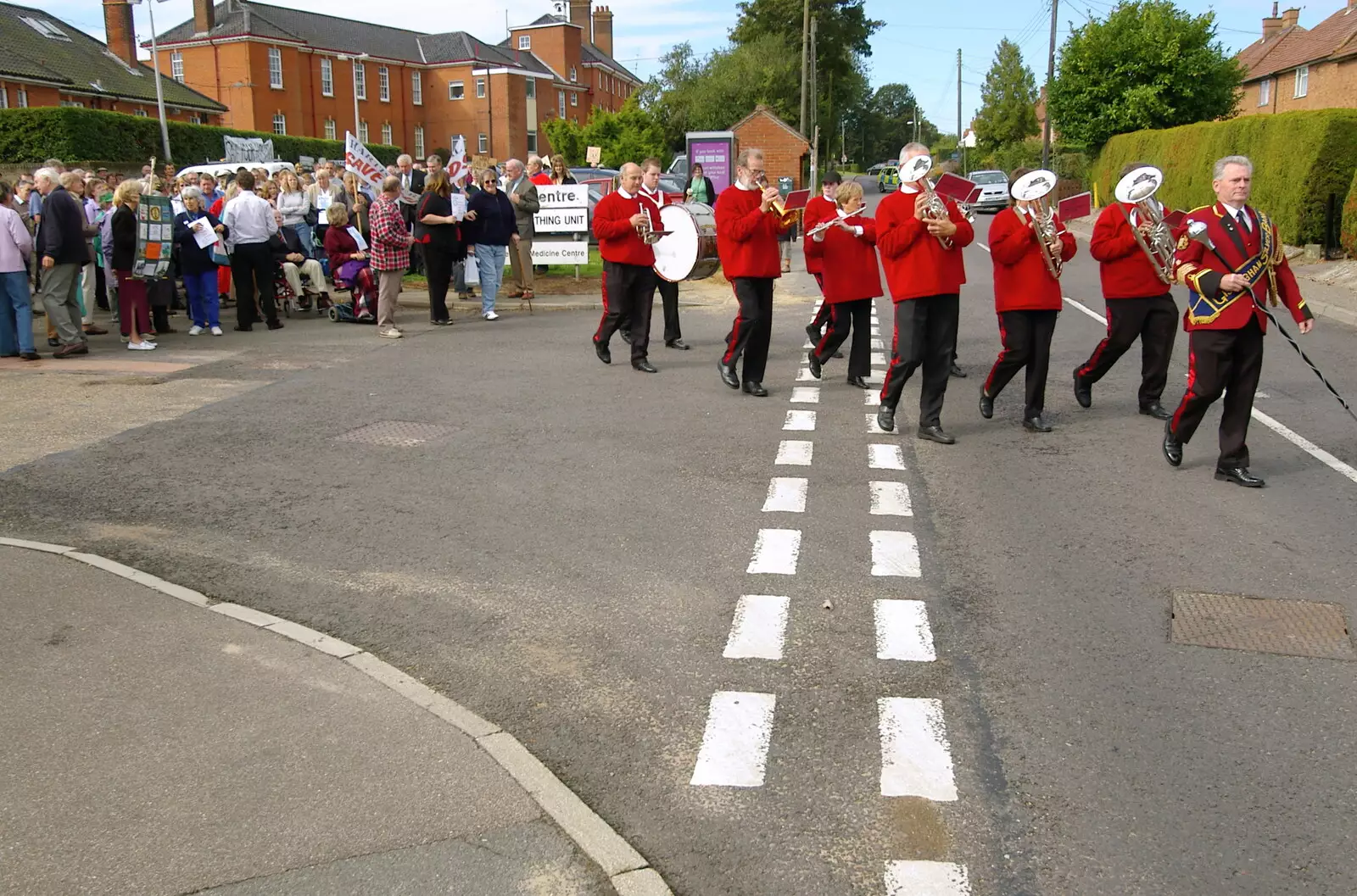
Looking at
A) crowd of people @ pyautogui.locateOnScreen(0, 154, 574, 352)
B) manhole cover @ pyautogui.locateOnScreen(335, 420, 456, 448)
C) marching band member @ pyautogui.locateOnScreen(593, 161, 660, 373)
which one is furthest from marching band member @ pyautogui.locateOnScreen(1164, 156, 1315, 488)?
crowd of people @ pyautogui.locateOnScreen(0, 154, 574, 352)

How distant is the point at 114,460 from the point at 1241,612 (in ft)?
23.4

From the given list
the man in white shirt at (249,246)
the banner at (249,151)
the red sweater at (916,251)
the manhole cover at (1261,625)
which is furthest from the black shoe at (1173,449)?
the banner at (249,151)

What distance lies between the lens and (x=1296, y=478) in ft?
25.5

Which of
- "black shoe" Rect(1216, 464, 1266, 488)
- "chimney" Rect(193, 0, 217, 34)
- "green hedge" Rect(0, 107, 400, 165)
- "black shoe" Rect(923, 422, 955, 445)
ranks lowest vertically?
"black shoe" Rect(1216, 464, 1266, 488)

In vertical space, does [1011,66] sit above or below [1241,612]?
above

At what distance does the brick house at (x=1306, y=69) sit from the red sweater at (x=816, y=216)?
38.0 m

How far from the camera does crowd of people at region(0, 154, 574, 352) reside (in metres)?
12.6

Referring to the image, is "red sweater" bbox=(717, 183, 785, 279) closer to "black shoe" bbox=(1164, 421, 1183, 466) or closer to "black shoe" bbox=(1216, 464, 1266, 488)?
"black shoe" bbox=(1164, 421, 1183, 466)

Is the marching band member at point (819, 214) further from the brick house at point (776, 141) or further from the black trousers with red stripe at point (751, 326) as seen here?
the brick house at point (776, 141)

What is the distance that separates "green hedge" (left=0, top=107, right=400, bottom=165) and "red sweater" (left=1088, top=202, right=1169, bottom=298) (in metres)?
28.8

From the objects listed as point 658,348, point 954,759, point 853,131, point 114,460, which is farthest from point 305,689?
point 853,131

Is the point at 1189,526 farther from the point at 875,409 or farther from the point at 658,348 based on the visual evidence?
the point at 658,348

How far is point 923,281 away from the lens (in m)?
8.66

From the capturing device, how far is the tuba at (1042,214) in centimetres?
891
